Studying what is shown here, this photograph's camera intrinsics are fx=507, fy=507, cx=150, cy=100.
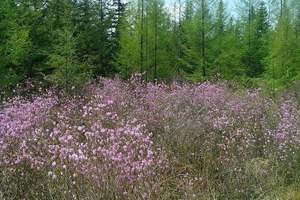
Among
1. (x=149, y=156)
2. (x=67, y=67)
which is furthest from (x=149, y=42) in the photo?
(x=149, y=156)

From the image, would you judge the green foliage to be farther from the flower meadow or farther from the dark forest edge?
the flower meadow

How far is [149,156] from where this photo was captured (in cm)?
570

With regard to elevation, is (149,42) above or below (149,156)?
above

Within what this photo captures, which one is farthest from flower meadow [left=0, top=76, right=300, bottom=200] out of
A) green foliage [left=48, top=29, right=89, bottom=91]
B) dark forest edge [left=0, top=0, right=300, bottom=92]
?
dark forest edge [left=0, top=0, right=300, bottom=92]

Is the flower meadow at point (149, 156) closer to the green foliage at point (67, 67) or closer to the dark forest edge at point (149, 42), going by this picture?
the green foliage at point (67, 67)

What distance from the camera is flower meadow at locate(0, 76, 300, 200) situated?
554cm

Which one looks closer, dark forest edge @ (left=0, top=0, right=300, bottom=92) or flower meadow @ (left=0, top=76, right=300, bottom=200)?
flower meadow @ (left=0, top=76, right=300, bottom=200)

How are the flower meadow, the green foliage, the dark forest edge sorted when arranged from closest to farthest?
1. the flower meadow
2. the green foliage
3. the dark forest edge

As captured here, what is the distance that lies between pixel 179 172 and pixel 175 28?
110 ft

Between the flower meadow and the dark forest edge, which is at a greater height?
the dark forest edge

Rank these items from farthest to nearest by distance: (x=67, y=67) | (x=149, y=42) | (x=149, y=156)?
(x=149, y=42) < (x=67, y=67) < (x=149, y=156)

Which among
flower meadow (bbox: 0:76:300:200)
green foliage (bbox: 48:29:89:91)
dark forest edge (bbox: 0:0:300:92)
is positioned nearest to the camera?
flower meadow (bbox: 0:76:300:200)

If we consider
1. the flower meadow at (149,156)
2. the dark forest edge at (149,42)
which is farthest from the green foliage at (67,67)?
the flower meadow at (149,156)

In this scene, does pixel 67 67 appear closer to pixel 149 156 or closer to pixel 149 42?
pixel 149 156
